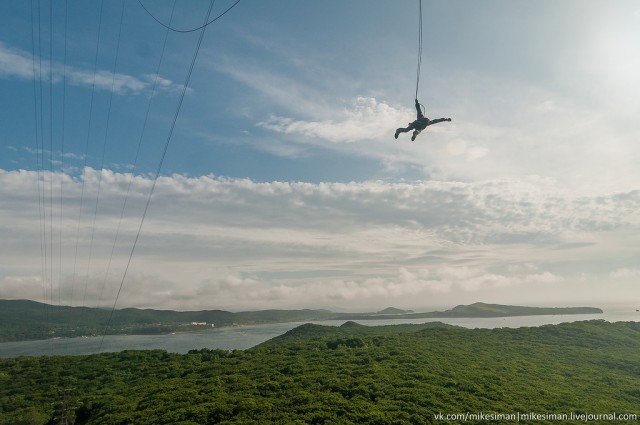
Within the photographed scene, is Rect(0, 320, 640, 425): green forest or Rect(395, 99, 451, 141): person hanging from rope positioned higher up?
Rect(395, 99, 451, 141): person hanging from rope

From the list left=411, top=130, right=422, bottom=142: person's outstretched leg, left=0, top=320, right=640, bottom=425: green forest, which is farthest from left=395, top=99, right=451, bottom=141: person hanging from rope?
left=0, top=320, right=640, bottom=425: green forest

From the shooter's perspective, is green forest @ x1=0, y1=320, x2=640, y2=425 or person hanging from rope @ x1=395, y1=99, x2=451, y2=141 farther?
green forest @ x1=0, y1=320, x2=640, y2=425

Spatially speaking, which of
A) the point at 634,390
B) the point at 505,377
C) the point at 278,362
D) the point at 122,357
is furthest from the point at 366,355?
the point at 122,357

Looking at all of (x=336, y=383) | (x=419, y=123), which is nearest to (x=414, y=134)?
(x=419, y=123)

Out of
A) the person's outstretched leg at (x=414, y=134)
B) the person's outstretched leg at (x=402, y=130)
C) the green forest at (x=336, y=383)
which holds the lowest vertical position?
the green forest at (x=336, y=383)

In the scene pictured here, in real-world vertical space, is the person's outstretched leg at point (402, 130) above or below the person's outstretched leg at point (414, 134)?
above

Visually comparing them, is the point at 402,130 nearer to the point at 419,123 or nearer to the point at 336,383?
the point at 419,123

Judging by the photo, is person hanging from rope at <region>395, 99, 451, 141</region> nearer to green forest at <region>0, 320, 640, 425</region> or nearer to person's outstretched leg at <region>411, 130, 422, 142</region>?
person's outstretched leg at <region>411, 130, 422, 142</region>

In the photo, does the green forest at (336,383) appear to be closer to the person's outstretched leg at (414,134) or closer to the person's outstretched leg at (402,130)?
the person's outstretched leg at (414,134)

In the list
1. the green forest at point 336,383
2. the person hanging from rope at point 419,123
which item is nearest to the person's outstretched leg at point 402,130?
the person hanging from rope at point 419,123

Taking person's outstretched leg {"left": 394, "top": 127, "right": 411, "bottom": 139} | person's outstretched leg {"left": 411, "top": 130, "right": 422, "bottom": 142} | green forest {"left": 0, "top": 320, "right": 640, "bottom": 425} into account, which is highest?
person's outstretched leg {"left": 394, "top": 127, "right": 411, "bottom": 139}
